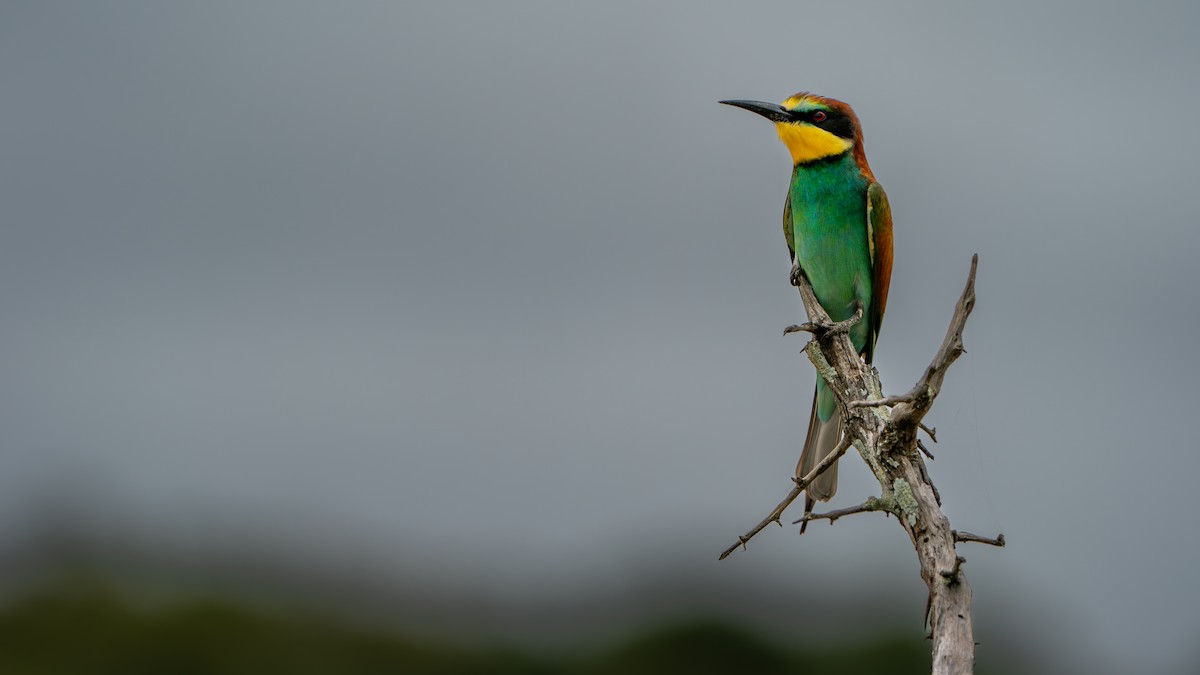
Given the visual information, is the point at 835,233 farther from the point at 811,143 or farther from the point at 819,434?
the point at 819,434

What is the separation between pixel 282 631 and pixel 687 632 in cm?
366

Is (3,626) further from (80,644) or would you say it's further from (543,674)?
(543,674)

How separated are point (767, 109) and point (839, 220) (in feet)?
2.08

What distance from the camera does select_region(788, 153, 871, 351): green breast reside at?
190 inches

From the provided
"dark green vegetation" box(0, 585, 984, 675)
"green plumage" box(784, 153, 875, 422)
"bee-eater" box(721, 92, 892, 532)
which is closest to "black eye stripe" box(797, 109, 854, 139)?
"bee-eater" box(721, 92, 892, 532)

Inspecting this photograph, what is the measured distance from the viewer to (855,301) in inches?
193

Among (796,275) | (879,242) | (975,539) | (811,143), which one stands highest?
(811,143)

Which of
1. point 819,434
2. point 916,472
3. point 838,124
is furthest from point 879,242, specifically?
point 916,472

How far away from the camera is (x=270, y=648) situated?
11586 mm

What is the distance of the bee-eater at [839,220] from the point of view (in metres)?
4.82

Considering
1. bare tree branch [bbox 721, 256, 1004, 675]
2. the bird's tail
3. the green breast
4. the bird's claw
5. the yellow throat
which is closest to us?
bare tree branch [bbox 721, 256, 1004, 675]

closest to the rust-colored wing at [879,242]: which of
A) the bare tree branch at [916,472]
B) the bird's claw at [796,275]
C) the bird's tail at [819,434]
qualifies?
the bird's claw at [796,275]

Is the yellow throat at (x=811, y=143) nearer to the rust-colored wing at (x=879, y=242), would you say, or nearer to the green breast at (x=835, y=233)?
the green breast at (x=835, y=233)

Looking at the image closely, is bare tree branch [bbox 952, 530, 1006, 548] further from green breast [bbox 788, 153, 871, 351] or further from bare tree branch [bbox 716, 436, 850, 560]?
green breast [bbox 788, 153, 871, 351]
